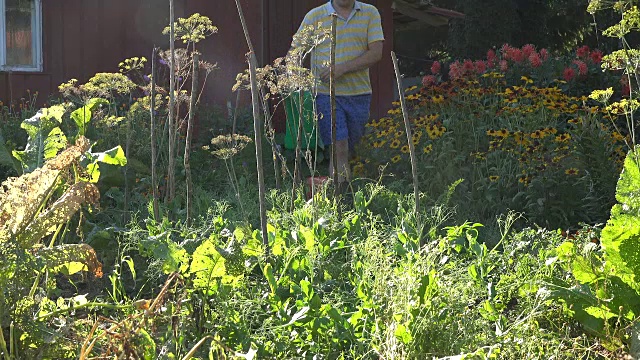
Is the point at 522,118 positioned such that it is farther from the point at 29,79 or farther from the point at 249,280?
the point at 29,79

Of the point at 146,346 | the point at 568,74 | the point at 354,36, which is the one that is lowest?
the point at 146,346

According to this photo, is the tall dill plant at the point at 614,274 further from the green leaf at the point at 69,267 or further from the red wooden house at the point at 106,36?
the red wooden house at the point at 106,36

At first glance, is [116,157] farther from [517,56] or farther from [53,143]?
[517,56]

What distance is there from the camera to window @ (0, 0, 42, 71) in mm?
10312

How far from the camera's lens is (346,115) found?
733 centimetres

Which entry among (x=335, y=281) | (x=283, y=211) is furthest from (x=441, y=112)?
(x=335, y=281)

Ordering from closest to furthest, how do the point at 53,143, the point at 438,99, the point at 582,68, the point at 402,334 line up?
the point at 402,334
the point at 53,143
the point at 438,99
the point at 582,68

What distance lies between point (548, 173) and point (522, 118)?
104 centimetres

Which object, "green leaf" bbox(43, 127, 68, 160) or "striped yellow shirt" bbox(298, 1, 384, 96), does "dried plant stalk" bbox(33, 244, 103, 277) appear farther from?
"striped yellow shirt" bbox(298, 1, 384, 96)

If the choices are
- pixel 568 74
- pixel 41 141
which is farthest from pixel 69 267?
pixel 568 74

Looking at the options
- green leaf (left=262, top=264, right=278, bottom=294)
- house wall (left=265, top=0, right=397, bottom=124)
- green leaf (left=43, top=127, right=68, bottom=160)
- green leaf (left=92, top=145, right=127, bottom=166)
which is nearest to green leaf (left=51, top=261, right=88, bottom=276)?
green leaf (left=262, top=264, right=278, bottom=294)

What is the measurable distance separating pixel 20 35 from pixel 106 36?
3.26 ft

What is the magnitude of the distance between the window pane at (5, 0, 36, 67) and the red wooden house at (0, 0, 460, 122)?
0.04 ft

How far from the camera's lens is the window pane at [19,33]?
10422 mm
